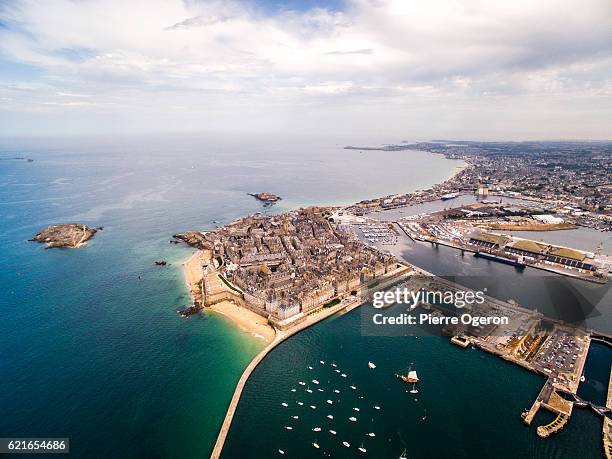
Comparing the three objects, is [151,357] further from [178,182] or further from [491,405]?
[178,182]

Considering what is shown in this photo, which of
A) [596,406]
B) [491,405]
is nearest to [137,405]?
[491,405]

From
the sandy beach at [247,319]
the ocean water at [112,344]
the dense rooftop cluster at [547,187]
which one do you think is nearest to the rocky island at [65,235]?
the ocean water at [112,344]

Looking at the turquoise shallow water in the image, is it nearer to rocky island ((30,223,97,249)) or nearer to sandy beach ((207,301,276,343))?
sandy beach ((207,301,276,343))

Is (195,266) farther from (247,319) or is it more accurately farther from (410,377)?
(410,377)

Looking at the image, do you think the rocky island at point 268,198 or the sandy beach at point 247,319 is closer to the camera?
the sandy beach at point 247,319

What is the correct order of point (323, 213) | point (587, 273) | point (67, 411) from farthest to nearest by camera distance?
point (323, 213), point (587, 273), point (67, 411)

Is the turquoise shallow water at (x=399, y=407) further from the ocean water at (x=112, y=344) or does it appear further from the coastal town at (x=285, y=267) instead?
the coastal town at (x=285, y=267)

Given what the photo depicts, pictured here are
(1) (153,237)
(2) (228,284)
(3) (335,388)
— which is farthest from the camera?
(1) (153,237)
